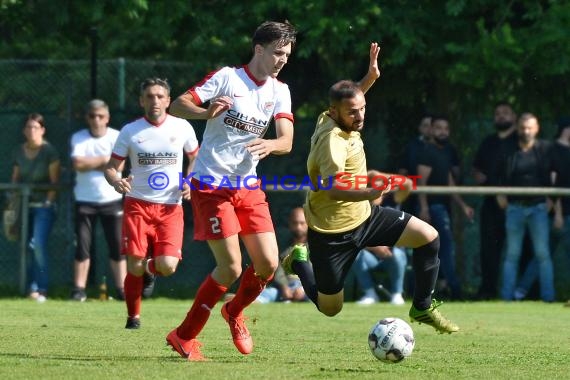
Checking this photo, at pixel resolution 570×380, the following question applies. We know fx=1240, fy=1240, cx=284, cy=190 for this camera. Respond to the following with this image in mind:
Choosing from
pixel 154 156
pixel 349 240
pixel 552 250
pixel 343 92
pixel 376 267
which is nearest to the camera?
pixel 343 92

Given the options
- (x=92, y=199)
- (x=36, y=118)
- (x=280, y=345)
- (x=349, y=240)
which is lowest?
(x=280, y=345)

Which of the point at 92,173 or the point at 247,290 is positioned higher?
the point at 92,173

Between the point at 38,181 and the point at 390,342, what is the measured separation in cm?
775

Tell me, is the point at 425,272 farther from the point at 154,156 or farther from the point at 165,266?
the point at 154,156

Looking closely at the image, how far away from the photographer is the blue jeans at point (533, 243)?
14242mm

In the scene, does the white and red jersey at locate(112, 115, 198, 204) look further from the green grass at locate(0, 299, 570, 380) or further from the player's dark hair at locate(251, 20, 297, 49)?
the player's dark hair at locate(251, 20, 297, 49)

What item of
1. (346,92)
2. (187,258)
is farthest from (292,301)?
(346,92)

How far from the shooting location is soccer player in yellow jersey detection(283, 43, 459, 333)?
26.3ft

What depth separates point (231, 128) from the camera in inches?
324

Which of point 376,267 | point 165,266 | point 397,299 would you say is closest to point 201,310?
point 165,266

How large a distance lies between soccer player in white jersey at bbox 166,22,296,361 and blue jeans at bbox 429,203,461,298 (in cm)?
635

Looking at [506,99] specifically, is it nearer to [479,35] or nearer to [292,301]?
[479,35]

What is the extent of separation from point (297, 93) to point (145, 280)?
6.01 m

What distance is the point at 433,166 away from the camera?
48.0 feet
